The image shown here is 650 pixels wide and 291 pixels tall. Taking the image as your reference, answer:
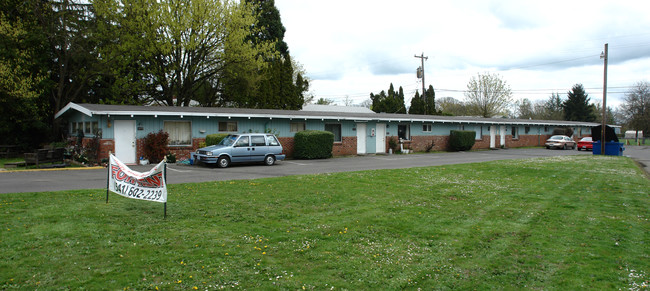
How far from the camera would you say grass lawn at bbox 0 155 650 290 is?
4.61m

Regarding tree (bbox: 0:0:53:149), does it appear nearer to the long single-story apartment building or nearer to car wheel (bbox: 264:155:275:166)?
the long single-story apartment building

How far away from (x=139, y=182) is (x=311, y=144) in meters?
15.3

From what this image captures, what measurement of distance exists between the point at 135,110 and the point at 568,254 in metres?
18.5

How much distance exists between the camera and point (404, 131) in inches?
1179

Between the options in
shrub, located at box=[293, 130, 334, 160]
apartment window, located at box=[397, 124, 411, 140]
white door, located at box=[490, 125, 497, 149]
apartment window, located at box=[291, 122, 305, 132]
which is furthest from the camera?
white door, located at box=[490, 125, 497, 149]

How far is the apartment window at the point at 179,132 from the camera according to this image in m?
20.0

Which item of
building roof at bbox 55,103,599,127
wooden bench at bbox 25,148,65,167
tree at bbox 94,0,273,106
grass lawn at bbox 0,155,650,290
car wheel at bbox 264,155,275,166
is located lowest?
grass lawn at bbox 0,155,650,290

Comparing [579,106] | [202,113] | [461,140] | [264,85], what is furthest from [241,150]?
[579,106]

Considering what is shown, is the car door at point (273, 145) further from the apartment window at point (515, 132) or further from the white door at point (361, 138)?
the apartment window at point (515, 132)

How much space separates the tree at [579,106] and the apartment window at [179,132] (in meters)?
66.4

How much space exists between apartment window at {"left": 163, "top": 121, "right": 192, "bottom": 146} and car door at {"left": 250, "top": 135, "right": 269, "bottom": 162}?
4324 mm

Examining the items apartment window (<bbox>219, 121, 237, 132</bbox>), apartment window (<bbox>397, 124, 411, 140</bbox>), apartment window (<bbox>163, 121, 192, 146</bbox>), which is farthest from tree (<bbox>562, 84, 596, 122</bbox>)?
apartment window (<bbox>163, 121, 192, 146</bbox>)

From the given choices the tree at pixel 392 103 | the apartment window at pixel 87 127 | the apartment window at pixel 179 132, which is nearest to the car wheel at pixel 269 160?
the apartment window at pixel 179 132

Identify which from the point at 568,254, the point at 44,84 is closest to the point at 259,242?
the point at 568,254
